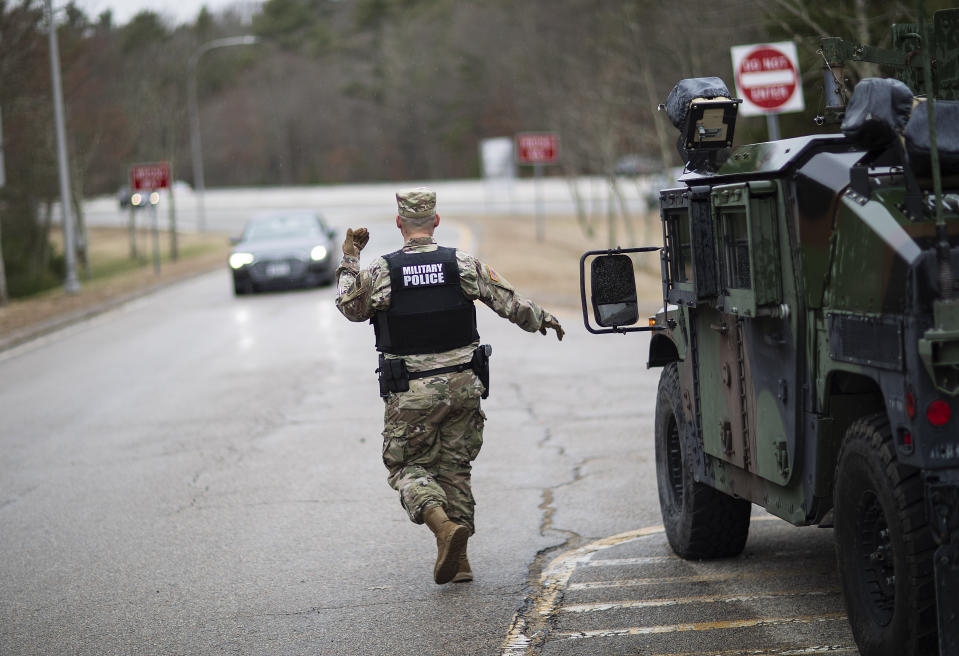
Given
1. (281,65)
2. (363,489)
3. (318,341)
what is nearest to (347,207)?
(281,65)

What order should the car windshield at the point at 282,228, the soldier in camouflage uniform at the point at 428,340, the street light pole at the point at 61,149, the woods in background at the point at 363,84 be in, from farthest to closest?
the car windshield at the point at 282,228 < the street light pole at the point at 61,149 < the woods in background at the point at 363,84 < the soldier in camouflage uniform at the point at 428,340

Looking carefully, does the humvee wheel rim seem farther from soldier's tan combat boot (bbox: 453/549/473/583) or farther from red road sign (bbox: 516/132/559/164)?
red road sign (bbox: 516/132/559/164)

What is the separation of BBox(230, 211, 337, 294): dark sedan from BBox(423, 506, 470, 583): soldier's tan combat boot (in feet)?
62.9

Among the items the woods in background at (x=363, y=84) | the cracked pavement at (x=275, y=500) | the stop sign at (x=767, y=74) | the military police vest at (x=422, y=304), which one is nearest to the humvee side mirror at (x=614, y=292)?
the military police vest at (x=422, y=304)

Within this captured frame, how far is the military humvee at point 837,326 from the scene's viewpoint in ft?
12.7

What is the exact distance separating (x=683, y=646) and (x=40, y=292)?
32394 millimetres

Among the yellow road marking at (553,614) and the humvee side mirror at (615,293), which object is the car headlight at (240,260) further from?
the humvee side mirror at (615,293)

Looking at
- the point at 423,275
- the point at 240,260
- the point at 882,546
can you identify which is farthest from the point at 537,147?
the point at 882,546

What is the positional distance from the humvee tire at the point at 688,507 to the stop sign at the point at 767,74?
7.84 m

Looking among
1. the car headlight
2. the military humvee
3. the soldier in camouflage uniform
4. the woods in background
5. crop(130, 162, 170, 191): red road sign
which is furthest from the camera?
crop(130, 162, 170, 191): red road sign

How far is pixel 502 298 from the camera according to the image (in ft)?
20.1

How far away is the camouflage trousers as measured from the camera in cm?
600

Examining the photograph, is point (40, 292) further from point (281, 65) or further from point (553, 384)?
point (281, 65)

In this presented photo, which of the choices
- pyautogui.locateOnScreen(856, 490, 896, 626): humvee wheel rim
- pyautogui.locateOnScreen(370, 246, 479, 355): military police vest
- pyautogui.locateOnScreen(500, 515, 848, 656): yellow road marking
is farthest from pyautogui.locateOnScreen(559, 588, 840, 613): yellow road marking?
pyautogui.locateOnScreen(370, 246, 479, 355): military police vest
